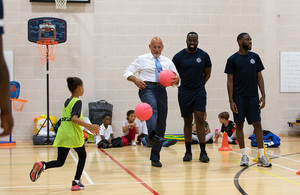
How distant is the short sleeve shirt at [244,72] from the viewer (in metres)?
5.87

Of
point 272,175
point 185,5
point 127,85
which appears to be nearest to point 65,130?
point 272,175

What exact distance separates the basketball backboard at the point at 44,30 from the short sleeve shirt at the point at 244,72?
5.02 metres

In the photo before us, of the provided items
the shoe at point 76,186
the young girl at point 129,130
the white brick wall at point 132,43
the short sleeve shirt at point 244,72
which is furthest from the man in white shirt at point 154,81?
the white brick wall at point 132,43

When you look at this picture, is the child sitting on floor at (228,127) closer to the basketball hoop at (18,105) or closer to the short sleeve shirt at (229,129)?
the short sleeve shirt at (229,129)

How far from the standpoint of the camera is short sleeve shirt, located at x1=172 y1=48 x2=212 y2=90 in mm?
6309

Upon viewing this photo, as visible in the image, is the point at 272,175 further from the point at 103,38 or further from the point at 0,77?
the point at 103,38

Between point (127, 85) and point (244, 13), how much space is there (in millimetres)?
3757

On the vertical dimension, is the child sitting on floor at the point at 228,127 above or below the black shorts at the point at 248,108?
below

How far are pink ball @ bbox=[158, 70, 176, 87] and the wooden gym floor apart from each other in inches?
47.5

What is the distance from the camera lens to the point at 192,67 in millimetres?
6309

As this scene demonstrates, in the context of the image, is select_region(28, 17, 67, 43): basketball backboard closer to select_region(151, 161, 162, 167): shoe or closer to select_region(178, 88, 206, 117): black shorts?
select_region(178, 88, 206, 117): black shorts

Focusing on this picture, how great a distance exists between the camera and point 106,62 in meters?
10.6

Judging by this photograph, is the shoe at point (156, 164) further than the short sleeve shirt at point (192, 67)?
No

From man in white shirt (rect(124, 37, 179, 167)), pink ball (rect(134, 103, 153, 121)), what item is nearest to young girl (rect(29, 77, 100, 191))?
pink ball (rect(134, 103, 153, 121))
